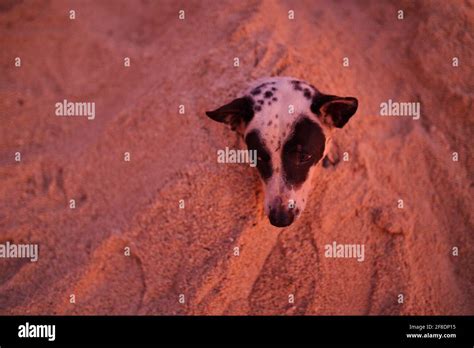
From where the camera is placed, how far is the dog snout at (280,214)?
116 inches

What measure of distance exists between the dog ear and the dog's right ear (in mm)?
401

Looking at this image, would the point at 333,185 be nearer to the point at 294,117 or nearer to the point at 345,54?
the point at 294,117

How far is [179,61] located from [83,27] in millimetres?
1089

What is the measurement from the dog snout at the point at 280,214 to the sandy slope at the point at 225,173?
19.4 inches

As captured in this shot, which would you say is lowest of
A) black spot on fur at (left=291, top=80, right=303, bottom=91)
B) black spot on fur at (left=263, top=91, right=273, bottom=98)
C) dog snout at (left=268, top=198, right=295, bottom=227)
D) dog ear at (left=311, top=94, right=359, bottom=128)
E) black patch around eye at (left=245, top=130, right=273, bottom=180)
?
dog snout at (left=268, top=198, right=295, bottom=227)

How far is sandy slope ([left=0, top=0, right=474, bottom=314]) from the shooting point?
342 cm

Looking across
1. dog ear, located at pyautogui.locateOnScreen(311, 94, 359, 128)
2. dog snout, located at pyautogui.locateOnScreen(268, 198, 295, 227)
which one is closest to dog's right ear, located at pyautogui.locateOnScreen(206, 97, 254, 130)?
dog ear, located at pyautogui.locateOnScreen(311, 94, 359, 128)

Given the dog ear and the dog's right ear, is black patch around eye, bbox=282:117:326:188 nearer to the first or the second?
the dog ear

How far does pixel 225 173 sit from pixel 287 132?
74cm

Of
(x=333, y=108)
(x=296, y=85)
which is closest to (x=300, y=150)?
(x=333, y=108)

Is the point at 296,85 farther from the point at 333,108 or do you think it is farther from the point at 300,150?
the point at 300,150

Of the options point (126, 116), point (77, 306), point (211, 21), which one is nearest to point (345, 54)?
point (211, 21)

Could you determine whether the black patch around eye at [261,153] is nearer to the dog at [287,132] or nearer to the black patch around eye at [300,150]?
the dog at [287,132]

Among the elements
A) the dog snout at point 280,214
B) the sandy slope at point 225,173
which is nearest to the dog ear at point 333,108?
the sandy slope at point 225,173
